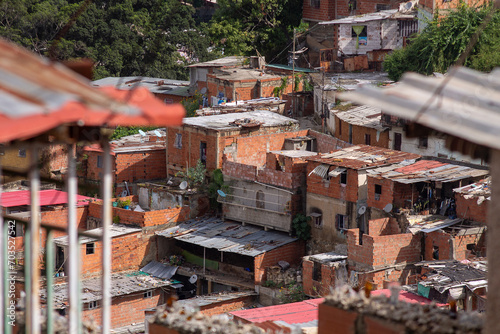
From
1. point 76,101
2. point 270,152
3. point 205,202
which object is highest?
point 76,101

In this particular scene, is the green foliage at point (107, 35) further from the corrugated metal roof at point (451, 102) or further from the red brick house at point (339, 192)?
the corrugated metal roof at point (451, 102)

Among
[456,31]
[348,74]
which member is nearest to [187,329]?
[456,31]

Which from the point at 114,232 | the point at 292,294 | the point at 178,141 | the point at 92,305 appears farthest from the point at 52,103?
the point at 178,141

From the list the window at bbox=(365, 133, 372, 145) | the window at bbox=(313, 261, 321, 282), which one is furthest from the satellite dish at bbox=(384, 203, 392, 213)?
the window at bbox=(365, 133, 372, 145)

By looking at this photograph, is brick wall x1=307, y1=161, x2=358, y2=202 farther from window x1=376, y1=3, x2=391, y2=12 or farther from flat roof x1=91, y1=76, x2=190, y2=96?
window x1=376, y1=3, x2=391, y2=12

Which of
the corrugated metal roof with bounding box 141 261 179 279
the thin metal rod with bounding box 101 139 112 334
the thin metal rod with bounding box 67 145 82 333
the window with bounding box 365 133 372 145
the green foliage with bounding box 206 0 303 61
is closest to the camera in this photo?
the thin metal rod with bounding box 101 139 112 334

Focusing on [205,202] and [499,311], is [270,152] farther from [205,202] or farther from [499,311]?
[499,311]

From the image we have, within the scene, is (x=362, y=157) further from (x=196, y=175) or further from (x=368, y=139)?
(x=196, y=175)
